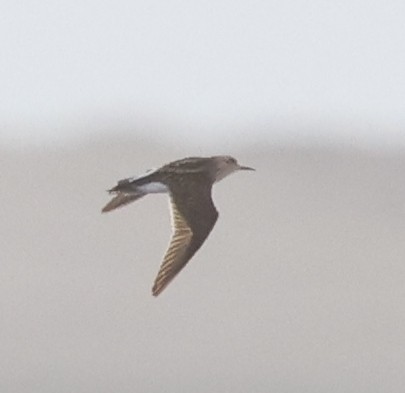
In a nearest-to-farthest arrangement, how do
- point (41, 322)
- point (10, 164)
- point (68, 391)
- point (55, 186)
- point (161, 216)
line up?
point (68, 391) → point (41, 322) → point (161, 216) → point (55, 186) → point (10, 164)

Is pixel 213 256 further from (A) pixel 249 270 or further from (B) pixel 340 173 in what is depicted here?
(B) pixel 340 173

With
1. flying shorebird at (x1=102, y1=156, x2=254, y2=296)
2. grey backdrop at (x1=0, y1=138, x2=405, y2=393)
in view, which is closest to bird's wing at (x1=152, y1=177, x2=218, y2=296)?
flying shorebird at (x1=102, y1=156, x2=254, y2=296)

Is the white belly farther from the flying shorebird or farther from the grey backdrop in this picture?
the grey backdrop

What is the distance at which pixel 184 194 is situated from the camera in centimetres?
405

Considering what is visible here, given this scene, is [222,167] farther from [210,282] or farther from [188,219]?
[210,282]

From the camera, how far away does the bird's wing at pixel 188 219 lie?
4.01 metres

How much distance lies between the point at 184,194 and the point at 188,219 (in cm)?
9

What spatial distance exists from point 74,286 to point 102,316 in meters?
1.05

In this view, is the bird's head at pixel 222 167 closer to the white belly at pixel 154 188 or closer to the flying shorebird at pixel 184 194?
the flying shorebird at pixel 184 194

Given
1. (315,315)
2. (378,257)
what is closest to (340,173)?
(378,257)

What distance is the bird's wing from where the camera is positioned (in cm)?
401

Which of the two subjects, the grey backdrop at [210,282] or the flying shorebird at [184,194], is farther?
the grey backdrop at [210,282]

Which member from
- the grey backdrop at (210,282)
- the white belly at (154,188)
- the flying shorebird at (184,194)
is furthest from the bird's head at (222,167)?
the grey backdrop at (210,282)

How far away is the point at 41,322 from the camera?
13.7 meters
